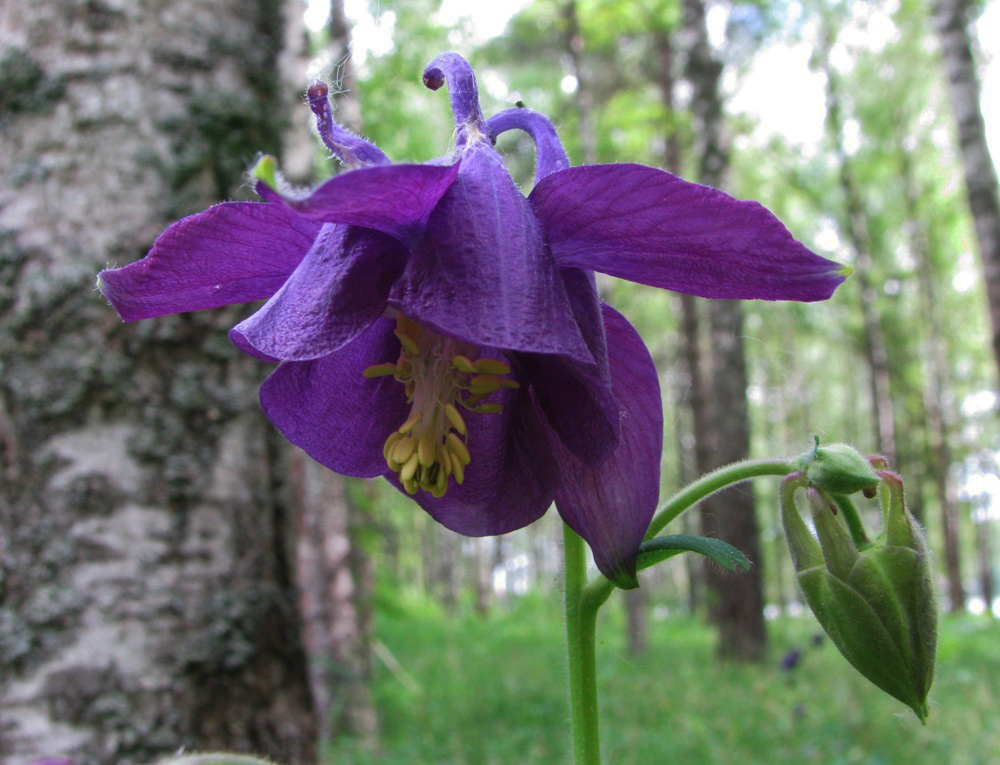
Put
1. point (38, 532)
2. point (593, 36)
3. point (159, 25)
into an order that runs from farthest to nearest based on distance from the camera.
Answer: point (593, 36)
point (159, 25)
point (38, 532)

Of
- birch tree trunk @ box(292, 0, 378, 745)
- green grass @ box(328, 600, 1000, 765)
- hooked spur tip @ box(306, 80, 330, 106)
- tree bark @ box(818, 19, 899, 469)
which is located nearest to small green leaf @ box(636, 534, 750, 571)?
hooked spur tip @ box(306, 80, 330, 106)

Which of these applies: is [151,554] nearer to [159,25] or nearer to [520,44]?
[159,25]

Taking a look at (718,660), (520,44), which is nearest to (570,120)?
(520,44)

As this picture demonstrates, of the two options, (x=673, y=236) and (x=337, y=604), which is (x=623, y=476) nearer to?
(x=673, y=236)

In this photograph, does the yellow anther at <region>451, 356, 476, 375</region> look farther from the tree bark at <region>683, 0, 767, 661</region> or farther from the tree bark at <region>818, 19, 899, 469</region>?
the tree bark at <region>818, 19, 899, 469</region>

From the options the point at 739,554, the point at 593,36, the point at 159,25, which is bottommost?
the point at 739,554

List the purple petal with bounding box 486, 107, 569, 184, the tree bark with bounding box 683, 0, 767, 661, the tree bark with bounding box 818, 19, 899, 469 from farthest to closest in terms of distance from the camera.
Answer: the tree bark with bounding box 818, 19, 899, 469 → the tree bark with bounding box 683, 0, 767, 661 → the purple petal with bounding box 486, 107, 569, 184
